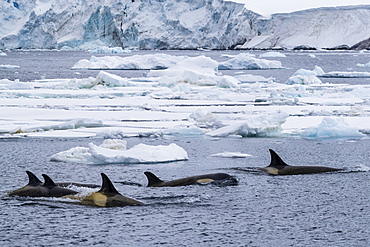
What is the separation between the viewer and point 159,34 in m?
85.5

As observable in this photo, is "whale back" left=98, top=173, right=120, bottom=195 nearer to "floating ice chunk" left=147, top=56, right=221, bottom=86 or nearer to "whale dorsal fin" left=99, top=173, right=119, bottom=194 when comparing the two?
"whale dorsal fin" left=99, top=173, right=119, bottom=194

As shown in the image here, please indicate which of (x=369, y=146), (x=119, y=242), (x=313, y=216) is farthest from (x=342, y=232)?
(x=369, y=146)

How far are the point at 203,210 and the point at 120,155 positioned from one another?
122 inches

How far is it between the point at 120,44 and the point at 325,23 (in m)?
30.9

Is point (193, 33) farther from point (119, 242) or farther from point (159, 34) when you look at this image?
point (119, 242)

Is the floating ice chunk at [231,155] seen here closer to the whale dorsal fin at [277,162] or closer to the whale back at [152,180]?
the whale dorsal fin at [277,162]

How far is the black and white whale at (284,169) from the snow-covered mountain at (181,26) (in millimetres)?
73035

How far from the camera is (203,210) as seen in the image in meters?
6.39

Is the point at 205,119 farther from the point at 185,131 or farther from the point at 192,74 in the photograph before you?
the point at 192,74

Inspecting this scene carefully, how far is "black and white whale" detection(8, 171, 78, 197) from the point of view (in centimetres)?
680

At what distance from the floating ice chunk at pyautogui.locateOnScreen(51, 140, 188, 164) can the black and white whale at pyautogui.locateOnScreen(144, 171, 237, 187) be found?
1691mm

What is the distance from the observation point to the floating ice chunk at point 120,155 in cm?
913

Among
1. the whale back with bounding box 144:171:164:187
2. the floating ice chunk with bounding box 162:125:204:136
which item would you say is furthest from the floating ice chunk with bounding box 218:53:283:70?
the whale back with bounding box 144:171:164:187

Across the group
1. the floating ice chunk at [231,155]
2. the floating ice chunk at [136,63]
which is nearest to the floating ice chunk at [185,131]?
the floating ice chunk at [231,155]
